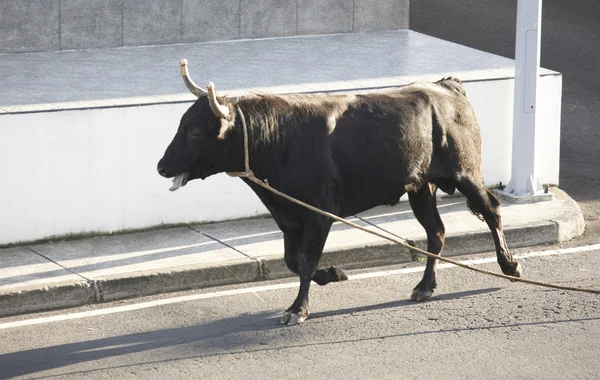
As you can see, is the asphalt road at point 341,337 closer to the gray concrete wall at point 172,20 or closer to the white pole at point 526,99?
the white pole at point 526,99

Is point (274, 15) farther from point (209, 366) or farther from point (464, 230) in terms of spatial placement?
point (209, 366)

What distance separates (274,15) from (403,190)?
6594 millimetres

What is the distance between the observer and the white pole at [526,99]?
36.5 ft

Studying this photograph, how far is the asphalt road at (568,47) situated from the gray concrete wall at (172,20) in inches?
107

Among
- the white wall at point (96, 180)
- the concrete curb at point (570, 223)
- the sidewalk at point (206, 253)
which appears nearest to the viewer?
the sidewalk at point (206, 253)

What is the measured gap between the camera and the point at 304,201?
8.22 metres

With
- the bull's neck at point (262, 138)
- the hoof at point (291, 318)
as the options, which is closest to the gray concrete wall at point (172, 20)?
the bull's neck at point (262, 138)

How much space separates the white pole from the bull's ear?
4.16 meters

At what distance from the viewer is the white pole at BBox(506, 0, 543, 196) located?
1112cm

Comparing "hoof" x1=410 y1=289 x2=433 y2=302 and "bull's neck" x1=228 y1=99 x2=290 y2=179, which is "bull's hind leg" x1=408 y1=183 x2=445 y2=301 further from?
"bull's neck" x1=228 y1=99 x2=290 y2=179

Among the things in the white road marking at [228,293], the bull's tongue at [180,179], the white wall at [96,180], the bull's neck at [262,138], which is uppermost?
the bull's neck at [262,138]

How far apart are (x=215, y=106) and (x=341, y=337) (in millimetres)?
1813

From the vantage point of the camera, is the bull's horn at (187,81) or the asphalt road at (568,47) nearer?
the bull's horn at (187,81)

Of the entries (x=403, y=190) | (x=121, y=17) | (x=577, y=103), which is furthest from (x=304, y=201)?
(x=577, y=103)
